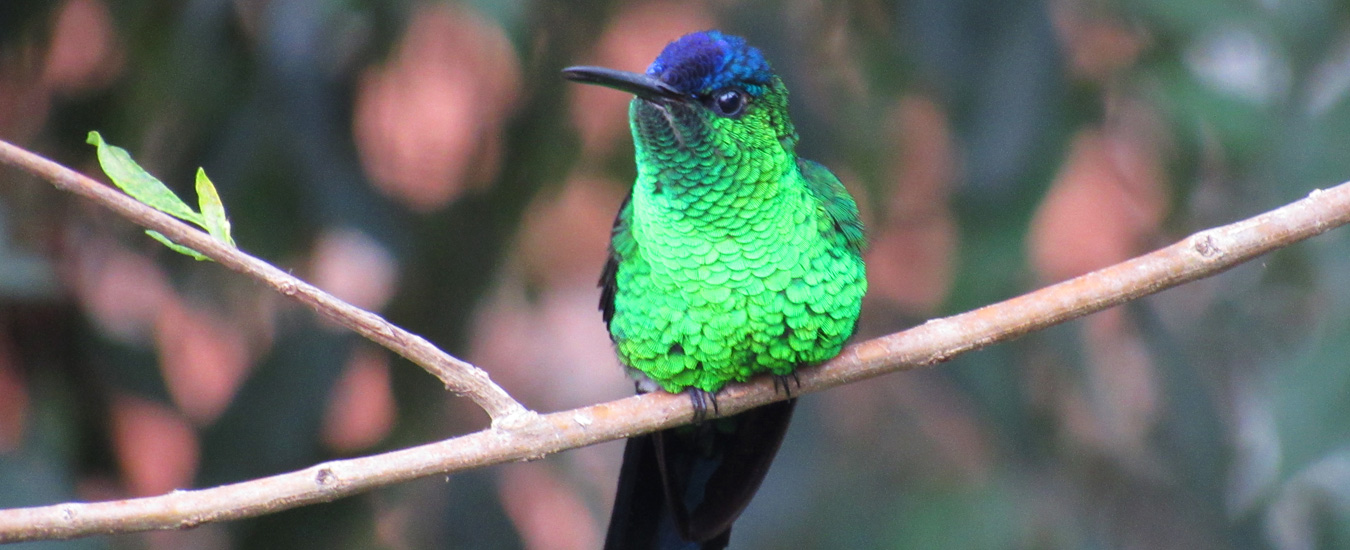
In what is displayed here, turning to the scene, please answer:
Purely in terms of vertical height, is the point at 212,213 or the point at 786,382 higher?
the point at 212,213

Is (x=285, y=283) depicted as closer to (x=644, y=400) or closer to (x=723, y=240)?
(x=644, y=400)

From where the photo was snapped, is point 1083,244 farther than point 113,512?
Yes

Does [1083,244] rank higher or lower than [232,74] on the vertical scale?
lower

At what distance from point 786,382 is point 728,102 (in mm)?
437

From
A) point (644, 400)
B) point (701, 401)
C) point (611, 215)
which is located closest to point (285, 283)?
point (644, 400)

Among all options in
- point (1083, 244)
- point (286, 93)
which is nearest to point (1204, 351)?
point (1083, 244)

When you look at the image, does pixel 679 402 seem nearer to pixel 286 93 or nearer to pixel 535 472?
pixel 286 93

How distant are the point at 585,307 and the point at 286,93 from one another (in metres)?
1.99

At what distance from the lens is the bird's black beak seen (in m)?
1.68

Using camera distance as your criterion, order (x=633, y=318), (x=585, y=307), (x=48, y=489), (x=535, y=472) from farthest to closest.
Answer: (x=585, y=307) < (x=535, y=472) < (x=48, y=489) < (x=633, y=318)

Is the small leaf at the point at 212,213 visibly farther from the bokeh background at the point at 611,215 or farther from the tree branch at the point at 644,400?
the bokeh background at the point at 611,215

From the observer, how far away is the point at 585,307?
4.77 metres

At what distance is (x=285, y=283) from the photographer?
1462 mm

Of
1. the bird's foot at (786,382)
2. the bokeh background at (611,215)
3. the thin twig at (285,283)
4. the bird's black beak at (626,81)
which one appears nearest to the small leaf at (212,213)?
the thin twig at (285,283)
